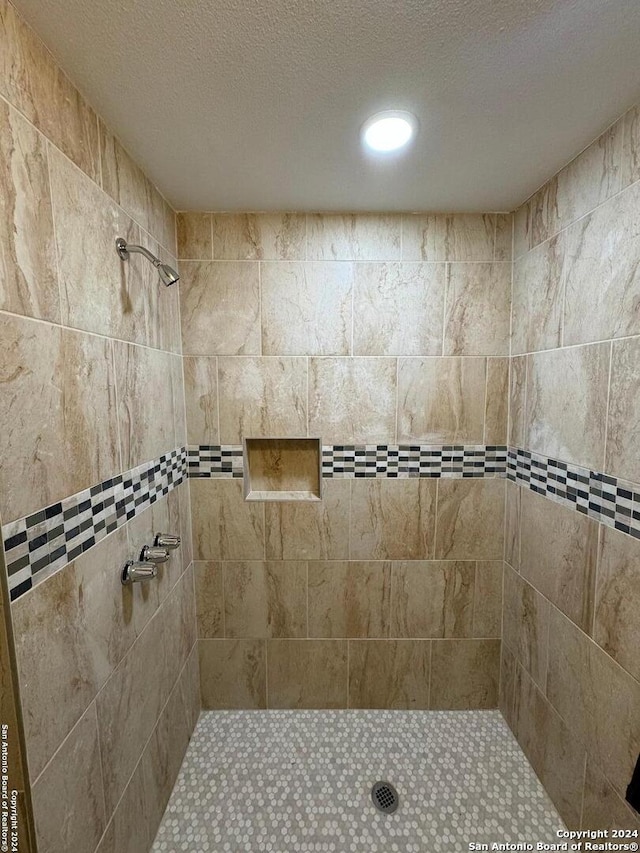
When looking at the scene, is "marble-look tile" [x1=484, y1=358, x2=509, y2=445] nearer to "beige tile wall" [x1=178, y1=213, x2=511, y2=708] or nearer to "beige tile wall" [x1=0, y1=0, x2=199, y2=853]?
"beige tile wall" [x1=178, y1=213, x2=511, y2=708]

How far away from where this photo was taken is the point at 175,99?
856 millimetres

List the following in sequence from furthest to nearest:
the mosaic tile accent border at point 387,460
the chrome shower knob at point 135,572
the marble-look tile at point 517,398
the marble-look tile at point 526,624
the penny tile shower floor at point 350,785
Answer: the mosaic tile accent border at point 387,460 → the marble-look tile at point 517,398 → the marble-look tile at point 526,624 → the penny tile shower floor at point 350,785 → the chrome shower knob at point 135,572

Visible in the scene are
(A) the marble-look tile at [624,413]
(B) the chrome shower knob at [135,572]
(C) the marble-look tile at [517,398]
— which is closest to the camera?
(A) the marble-look tile at [624,413]

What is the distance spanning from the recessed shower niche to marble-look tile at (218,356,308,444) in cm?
11

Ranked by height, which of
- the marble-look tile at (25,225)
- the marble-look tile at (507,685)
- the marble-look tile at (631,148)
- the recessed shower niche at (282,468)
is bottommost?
the marble-look tile at (507,685)

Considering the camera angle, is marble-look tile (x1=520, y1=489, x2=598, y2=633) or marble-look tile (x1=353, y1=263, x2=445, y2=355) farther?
marble-look tile (x1=353, y1=263, x2=445, y2=355)

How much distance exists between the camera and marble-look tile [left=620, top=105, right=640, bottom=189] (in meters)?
0.89

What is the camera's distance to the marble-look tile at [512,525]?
1.45 metres

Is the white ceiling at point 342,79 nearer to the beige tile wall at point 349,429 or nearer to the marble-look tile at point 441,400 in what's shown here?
the beige tile wall at point 349,429

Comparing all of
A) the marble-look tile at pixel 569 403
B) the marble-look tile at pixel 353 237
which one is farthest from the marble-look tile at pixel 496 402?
the marble-look tile at pixel 353 237

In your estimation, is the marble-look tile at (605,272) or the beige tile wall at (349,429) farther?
the beige tile wall at (349,429)

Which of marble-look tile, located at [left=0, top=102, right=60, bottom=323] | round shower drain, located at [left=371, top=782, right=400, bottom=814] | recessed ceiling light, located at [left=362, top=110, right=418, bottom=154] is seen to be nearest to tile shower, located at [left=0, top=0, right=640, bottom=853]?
marble-look tile, located at [left=0, top=102, right=60, bottom=323]

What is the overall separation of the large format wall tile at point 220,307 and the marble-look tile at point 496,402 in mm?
1025

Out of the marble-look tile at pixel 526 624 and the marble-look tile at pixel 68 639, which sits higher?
the marble-look tile at pixel 68 639
